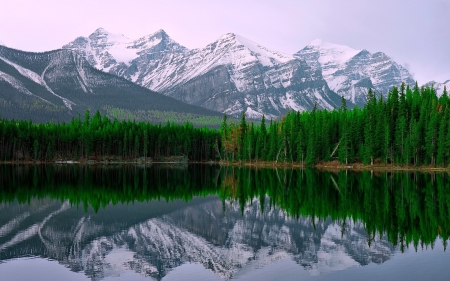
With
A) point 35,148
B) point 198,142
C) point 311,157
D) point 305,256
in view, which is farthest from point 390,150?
point 35,148

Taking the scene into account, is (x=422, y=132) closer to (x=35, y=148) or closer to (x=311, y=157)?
(x=311, y=157)

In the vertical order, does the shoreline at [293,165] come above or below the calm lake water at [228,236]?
above

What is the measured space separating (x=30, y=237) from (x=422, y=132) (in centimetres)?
9854

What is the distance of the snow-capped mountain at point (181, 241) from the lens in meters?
25.7

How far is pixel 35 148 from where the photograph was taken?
153875 mm

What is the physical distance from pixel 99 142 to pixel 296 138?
2769 inches

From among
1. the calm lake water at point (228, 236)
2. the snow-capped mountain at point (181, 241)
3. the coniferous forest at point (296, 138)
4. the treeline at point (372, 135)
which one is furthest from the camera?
the coniferous forest at point (296, 138)

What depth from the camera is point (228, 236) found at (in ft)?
109

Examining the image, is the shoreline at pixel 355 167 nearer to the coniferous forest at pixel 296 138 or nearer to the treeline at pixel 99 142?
the coniferous forest at pixel 296 138

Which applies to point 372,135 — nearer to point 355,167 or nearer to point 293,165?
point 355,167

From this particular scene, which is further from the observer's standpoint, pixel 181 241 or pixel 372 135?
pixel 372 135

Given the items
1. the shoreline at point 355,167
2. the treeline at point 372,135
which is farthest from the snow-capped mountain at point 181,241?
the treeline at point 372,135

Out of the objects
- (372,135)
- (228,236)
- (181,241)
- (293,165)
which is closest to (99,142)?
(293,165)

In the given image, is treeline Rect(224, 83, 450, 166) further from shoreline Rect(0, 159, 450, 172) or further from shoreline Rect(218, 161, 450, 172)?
shoreline Rect(0, 159, 450, 172)
